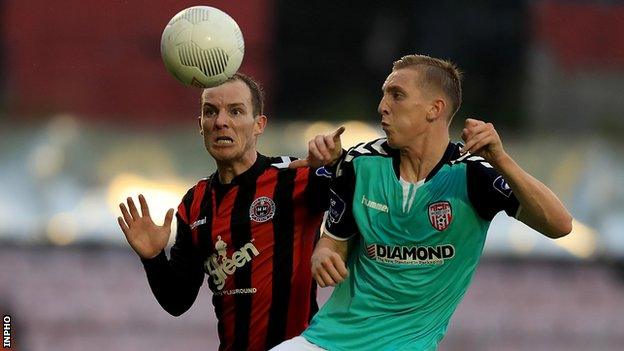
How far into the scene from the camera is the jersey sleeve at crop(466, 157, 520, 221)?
4.46 meters

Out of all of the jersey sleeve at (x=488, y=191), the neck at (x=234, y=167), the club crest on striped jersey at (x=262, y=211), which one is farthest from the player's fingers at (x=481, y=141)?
the neck at (x=234, y=167)

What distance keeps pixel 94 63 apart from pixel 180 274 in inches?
320

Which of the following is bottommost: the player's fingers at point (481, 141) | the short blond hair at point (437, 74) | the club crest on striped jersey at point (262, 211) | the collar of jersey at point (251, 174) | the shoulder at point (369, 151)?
the club crest on striped jersey at point (262, 211)

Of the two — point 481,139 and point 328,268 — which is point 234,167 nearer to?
point 328,268

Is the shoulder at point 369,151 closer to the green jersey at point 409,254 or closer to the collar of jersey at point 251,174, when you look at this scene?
the green jersey at point 409,254

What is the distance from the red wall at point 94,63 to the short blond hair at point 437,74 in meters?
8.35

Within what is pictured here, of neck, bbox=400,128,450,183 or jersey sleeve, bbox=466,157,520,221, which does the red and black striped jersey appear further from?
jersey sleeve, bbox=466,157,520,221

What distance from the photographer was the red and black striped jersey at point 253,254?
5.29 m

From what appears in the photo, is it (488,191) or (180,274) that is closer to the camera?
(488,191)

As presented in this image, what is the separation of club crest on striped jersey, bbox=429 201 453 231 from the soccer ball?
123cm

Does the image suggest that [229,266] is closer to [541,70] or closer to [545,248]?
[545,248]

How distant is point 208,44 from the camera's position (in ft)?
17.2

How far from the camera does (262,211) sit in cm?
539

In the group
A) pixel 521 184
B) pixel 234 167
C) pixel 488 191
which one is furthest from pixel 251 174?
pixel 521 184
